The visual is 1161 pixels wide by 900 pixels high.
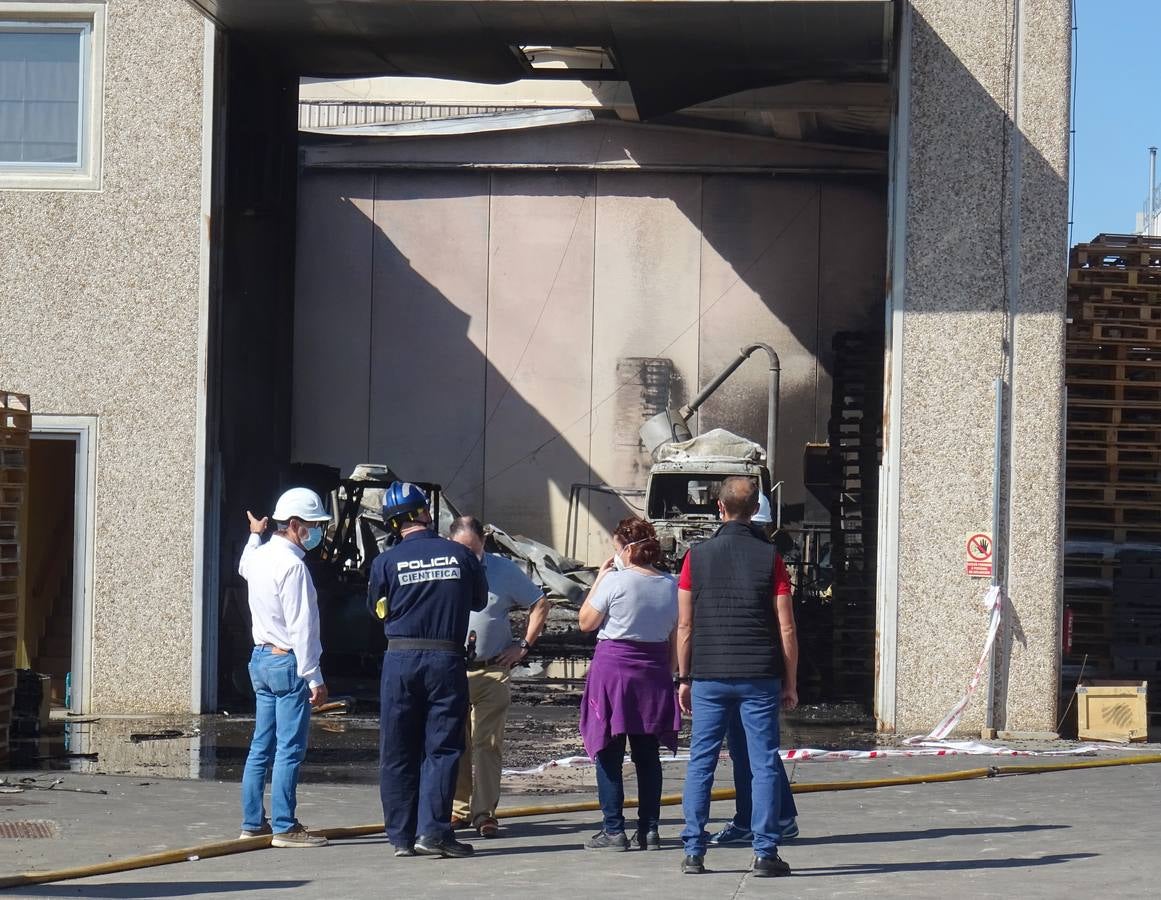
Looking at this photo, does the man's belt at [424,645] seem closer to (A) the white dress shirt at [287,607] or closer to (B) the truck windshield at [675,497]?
(A) the white dress shirt at [287,607]

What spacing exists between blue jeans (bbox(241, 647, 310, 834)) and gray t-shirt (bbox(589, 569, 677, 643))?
149 centimetres

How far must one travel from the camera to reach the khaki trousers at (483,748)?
8.22 metres

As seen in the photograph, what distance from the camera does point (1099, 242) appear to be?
1548cm

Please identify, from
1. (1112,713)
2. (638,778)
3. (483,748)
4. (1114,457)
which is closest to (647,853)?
(638,778)

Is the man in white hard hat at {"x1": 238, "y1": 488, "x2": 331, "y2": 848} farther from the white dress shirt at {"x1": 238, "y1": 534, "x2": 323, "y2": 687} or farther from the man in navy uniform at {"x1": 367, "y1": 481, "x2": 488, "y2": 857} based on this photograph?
the man in navy uniform at {"x1": 367, "y1": 481, "x2": 488, "y2": 857}

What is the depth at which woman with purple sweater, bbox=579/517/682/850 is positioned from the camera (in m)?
7.75

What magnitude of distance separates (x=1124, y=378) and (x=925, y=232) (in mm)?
3470

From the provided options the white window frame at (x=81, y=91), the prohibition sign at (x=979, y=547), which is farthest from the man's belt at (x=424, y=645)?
the white window frame at (x=81, y=91)

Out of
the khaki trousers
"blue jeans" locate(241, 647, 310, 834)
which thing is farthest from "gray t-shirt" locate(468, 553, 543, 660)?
"blue jeans" locate(241, 647, 310, 834)

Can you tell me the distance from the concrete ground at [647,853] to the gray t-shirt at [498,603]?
0.99 metres

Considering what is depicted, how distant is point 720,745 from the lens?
728 cm

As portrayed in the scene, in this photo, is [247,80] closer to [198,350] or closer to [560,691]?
[198,350]

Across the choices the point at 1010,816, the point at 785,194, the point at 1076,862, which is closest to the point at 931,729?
the point at 1010,816

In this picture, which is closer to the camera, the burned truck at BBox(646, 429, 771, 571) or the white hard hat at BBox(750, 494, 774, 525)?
the white hard hat at BBox(750, 494, 774, 525)
